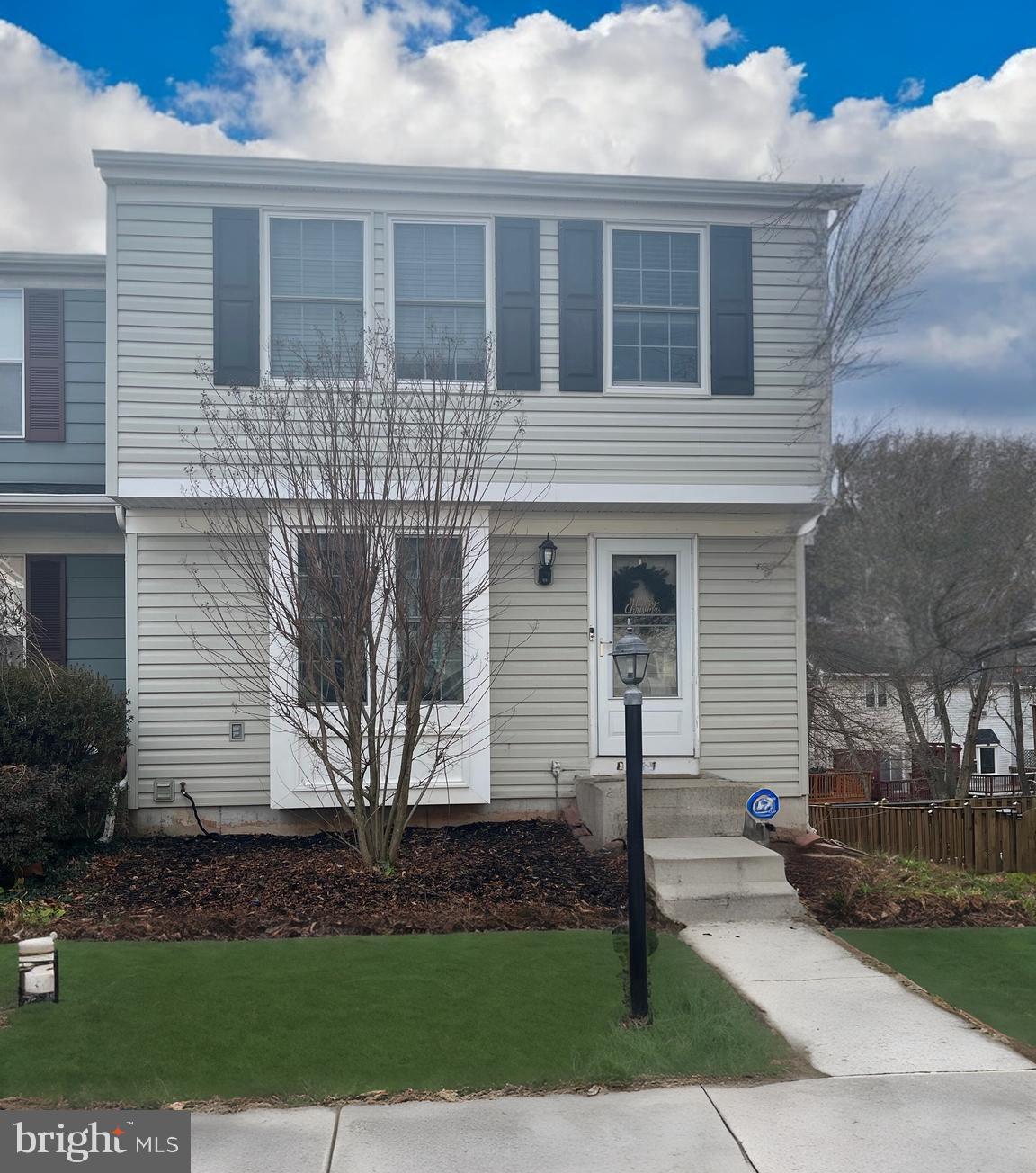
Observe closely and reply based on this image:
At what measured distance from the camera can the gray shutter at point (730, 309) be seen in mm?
9180

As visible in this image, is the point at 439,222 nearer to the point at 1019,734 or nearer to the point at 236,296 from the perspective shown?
the point at 236,296

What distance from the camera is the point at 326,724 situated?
24.3 ft

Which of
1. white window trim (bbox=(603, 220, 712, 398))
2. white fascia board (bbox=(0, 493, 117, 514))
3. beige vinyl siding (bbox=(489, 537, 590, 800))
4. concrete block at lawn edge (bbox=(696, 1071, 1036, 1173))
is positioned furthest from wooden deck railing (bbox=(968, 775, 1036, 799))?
concrete block at lawn edge (bbox=(696, 1071, 1036, 1173))

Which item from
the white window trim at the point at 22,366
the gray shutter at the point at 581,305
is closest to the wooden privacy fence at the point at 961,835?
the gray shutter at the point at 581,305

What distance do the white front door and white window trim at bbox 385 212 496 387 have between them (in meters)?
2.23

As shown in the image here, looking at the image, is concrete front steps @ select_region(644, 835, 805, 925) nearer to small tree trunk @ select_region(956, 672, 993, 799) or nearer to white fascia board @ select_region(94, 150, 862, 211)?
white fascia board @ select_region(94, 150, 862, 211)

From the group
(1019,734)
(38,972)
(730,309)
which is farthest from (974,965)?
(1019,734)

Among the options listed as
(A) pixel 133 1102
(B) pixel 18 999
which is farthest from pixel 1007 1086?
(B) pixel 18 999

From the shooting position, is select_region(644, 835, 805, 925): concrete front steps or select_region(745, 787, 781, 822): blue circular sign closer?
select_region(644, 835, 805, 925): concrete front steps

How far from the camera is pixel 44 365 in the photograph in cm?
1046

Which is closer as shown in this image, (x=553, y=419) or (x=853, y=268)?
(x=553, y=419)

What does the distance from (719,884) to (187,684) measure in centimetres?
467

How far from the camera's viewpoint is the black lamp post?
5.00m

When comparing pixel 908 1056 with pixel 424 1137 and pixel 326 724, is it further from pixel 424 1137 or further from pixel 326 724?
pixel 326 724
